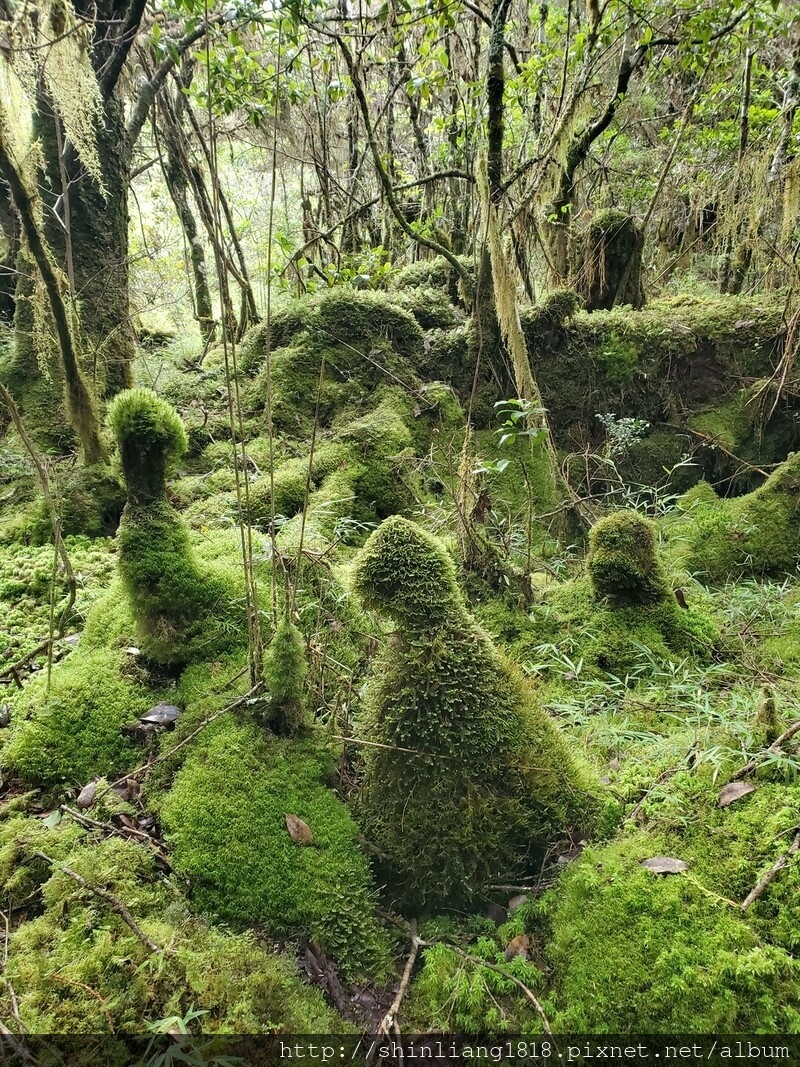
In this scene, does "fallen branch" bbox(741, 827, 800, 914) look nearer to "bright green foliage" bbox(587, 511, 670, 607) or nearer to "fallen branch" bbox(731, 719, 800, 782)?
"fallen branch" bbox(731, 719, 800, 782)

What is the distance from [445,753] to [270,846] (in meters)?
0.67

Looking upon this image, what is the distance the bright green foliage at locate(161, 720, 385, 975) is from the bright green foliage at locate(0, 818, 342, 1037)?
0.11m

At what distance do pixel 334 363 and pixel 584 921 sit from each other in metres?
5.00

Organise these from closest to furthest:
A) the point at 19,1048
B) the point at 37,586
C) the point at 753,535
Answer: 1. the point at 19,1048
2. the point at 37,586
3. the point at 753,535

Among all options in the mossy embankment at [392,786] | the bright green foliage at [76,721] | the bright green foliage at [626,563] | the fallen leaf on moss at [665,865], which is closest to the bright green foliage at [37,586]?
the mossy embankment at [392,786]

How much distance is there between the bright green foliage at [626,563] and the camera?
3.11 metres

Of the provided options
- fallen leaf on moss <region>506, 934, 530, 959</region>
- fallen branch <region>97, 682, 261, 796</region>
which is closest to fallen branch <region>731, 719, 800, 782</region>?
fallen leaf on moss <region>506, 934, 530, 959</region>

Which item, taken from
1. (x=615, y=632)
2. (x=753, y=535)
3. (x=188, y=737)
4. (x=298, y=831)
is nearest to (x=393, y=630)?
(x=298, y=831)

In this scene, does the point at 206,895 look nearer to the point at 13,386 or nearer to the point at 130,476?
the point at 130,476

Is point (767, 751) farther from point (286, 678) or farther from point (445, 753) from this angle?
point (286, 678)

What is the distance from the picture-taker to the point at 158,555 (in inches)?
96.2

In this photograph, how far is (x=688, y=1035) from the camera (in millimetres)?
1342

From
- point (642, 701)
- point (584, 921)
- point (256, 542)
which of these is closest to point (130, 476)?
point (256, 542)

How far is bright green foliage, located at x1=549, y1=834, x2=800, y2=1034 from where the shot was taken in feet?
4.42
